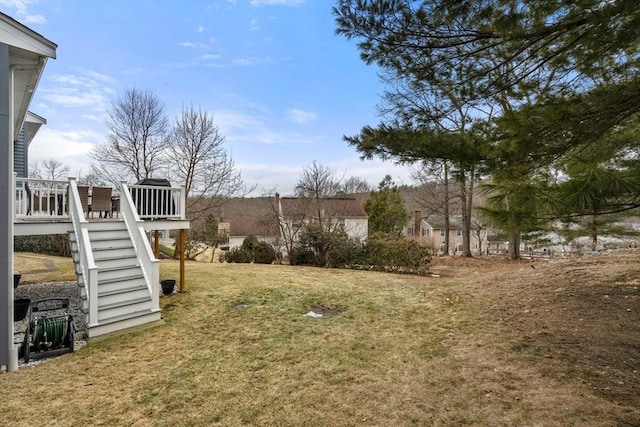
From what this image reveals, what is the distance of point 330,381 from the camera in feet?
11.4

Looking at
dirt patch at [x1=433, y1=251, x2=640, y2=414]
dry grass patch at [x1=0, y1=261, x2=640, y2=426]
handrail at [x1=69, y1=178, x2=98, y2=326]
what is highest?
handrail at [x1=69, y1=178, x2=98, y2=326]

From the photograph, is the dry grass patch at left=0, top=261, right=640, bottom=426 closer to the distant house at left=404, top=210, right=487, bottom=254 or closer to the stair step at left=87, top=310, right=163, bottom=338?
the stair step at left=87, top=310, right=163, bottom=338

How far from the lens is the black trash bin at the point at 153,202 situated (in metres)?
7.07

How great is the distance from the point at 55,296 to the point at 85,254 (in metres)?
2.86

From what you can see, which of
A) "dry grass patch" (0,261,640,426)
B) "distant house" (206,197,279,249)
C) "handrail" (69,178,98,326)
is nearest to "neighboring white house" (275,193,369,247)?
"distant house" (206,197,279,249)

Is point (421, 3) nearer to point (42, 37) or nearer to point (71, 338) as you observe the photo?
point (42, 37)

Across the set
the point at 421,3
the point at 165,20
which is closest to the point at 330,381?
the point at 421,3

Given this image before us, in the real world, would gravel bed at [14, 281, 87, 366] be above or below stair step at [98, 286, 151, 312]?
below

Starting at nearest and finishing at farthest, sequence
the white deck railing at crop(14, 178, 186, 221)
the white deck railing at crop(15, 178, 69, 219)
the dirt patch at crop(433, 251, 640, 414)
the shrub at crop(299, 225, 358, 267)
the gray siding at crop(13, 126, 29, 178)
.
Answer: the dirt patch at crop(433, 251, 640, 414) → the white deck railing at crop(15, 178, 69, 219) → the white deck railing at crop(14, 178, 186, 221) → the gray siding at crop(13, 126, 29, 178) → the shrub at crop(299, 225, 358, 267)

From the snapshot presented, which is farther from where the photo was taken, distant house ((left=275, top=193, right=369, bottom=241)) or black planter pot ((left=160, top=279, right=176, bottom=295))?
distant house ((left=275, top=193, right=369, bottom=241))

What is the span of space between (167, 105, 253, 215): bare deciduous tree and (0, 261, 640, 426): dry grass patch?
1118cm

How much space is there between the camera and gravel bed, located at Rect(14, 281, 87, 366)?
4778 mm

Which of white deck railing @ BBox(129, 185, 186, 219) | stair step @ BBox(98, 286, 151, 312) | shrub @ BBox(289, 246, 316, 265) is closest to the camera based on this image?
stair step @ BBox(98, 286, 151, 312)

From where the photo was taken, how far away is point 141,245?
19.9 feet
